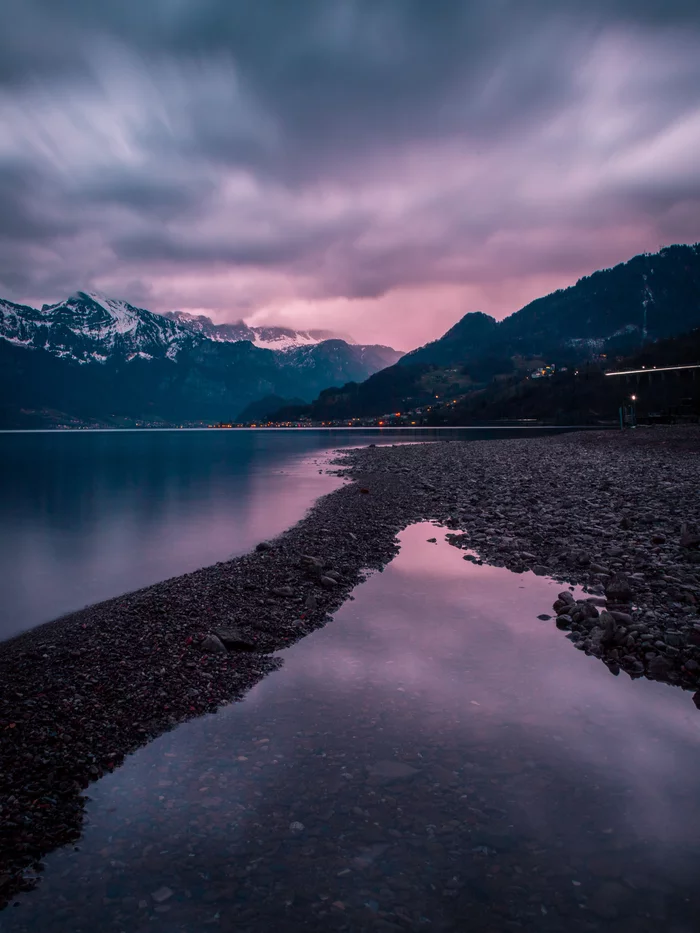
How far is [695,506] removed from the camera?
25.5 m

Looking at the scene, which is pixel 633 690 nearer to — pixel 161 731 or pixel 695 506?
pixel 161 731

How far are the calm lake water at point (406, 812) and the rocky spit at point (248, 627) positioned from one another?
0.58 metres

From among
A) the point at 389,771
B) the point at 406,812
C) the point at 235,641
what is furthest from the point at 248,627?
the point at 406,812

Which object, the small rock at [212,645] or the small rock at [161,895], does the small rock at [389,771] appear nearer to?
the small rock at [161,895]

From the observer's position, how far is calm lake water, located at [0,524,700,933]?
6.06 m

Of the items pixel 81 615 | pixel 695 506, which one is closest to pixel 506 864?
pixel 81 615

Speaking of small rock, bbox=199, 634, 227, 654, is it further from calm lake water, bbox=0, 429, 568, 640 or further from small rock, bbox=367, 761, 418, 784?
calm lake water, bbox=0, 429, 568, 640

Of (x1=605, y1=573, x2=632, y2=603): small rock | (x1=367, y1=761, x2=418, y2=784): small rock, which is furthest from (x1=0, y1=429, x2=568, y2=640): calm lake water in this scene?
(x1=605, y1=573, x2=632, y2=603): small rock

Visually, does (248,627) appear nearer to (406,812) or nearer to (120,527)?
(406,812)

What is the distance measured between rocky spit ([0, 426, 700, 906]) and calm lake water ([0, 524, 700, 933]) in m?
0.58

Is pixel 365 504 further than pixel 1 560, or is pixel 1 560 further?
pixel 365 504

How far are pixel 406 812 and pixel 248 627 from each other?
7.47m

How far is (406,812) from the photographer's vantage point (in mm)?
7605

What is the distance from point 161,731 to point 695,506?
24978mm
